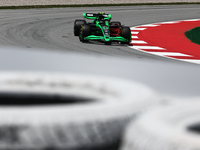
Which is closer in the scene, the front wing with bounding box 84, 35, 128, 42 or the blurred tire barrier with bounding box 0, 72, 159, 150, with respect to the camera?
the blurred tire barrier with bounding box 0, 72, 159, 150

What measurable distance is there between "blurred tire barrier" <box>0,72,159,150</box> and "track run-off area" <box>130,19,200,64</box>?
818 cm

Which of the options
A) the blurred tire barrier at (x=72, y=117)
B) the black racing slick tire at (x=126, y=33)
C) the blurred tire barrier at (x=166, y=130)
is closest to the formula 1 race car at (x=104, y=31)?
the black racing slick tire at (x=126, y=33)

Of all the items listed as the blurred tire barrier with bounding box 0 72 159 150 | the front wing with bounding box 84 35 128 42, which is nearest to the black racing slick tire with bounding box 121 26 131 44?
the front wing with bounding box 84 35 128 42

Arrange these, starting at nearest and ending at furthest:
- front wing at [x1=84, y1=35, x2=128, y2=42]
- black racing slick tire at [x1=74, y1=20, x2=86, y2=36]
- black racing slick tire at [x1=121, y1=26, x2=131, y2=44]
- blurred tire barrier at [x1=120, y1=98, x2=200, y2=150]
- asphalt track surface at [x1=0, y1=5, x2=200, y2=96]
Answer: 1. blurred tire barrier at [x1=120, y1=98, x2=200, y2=150]
2. asphalt track surface at [x1=0, y1=5, x2=200, y2=96]
3. front wing at [x1=84, y1=35, x2=128, y2=42]
4. black racing slick tire at [x1=121, y1=26, x2=131, y2=44]
5. black racing slick tire at [x1=74, y1=20, x2=86, y2=36]

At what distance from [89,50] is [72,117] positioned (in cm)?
910

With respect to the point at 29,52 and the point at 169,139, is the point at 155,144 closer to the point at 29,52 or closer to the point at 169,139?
the point at 169,139

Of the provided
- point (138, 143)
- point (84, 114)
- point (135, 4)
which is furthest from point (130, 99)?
point (135, 4)

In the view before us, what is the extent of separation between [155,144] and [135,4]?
2213cm

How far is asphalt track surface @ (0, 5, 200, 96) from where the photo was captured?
2.38 m

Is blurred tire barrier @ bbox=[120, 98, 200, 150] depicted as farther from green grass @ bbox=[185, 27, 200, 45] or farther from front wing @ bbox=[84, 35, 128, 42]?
green grass @ bbox=[185, 27, 200, 45]

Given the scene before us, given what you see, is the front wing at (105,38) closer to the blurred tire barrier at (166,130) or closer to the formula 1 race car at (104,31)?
the formula 1 race car at (104,31)

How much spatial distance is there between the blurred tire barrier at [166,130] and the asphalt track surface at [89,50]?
2.35ft

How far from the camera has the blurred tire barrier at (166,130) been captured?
1.06 m

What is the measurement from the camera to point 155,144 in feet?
3.60
